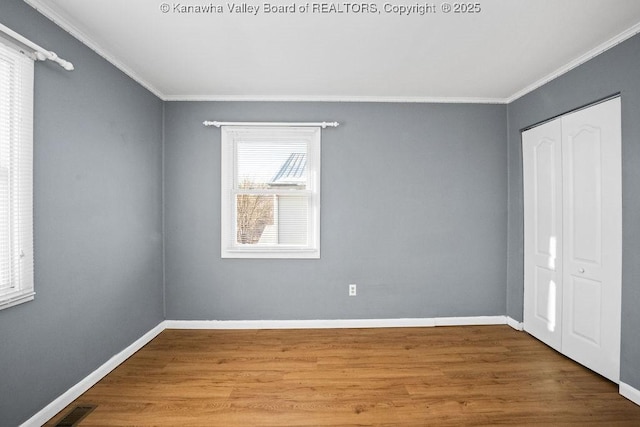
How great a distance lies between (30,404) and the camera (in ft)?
6.23

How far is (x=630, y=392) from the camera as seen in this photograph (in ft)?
7.39

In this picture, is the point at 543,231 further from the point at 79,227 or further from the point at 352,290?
the point at 79,227

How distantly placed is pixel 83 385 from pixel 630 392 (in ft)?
12.8

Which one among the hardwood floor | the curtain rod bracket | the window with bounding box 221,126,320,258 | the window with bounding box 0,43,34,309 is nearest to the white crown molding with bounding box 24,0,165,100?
the curtain rod bracket

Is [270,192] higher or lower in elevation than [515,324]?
higher

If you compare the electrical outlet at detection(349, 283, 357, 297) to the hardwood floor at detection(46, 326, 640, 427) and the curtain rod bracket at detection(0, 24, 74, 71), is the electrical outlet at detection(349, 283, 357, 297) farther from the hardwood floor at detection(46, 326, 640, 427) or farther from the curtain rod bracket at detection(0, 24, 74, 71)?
the curtain rod bracket at detection(0, 24, 74, 71)

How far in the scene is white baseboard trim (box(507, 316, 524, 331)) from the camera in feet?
11.5

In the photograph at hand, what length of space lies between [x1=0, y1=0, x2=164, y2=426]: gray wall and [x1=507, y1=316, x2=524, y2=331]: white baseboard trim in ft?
12.8

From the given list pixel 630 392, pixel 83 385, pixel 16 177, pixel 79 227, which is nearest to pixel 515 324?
pixel 630 392

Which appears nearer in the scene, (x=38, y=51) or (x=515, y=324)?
(x=38, y=51)

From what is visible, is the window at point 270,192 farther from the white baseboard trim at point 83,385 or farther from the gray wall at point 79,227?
the white baseboard trim at point 83,385

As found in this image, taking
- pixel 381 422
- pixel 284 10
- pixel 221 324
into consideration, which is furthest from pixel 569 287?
pixel 221 324

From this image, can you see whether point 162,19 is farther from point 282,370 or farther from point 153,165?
point 282,370

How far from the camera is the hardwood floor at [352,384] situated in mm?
2086
